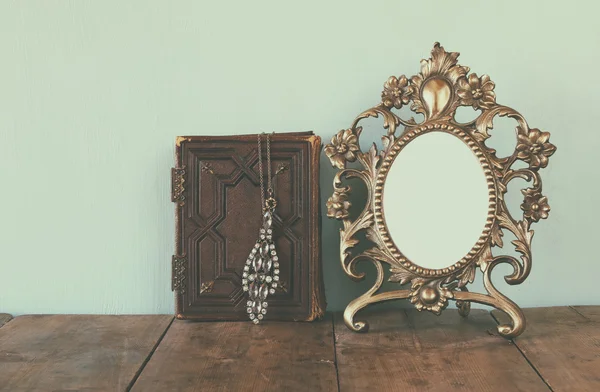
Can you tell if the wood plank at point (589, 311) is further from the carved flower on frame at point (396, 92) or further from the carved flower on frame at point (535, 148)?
the carved flower on frame at point (396, 92)

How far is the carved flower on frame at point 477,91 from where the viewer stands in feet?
3.33

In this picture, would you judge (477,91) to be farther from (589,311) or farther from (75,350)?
(75,350)

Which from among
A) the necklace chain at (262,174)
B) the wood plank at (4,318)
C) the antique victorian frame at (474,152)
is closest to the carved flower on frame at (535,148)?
the antique victorian frame at (474,152)

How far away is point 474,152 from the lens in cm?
103

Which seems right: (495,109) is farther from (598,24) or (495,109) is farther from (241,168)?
(241,168)

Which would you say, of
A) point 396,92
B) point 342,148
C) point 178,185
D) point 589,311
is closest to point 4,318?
point 178,185

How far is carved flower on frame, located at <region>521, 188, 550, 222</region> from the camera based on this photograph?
101 cm

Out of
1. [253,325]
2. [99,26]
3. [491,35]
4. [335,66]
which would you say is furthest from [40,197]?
[491,35]

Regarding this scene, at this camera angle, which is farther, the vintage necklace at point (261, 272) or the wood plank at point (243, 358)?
the vintage necklace at point (261, 272)

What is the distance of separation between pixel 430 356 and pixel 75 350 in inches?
19.0

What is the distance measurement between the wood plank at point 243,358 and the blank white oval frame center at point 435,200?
19 centimetres

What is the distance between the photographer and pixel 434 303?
3.36 feet

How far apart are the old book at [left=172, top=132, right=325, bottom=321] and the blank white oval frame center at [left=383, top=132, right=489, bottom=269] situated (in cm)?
13

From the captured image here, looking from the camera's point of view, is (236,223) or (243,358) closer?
(243,358)
